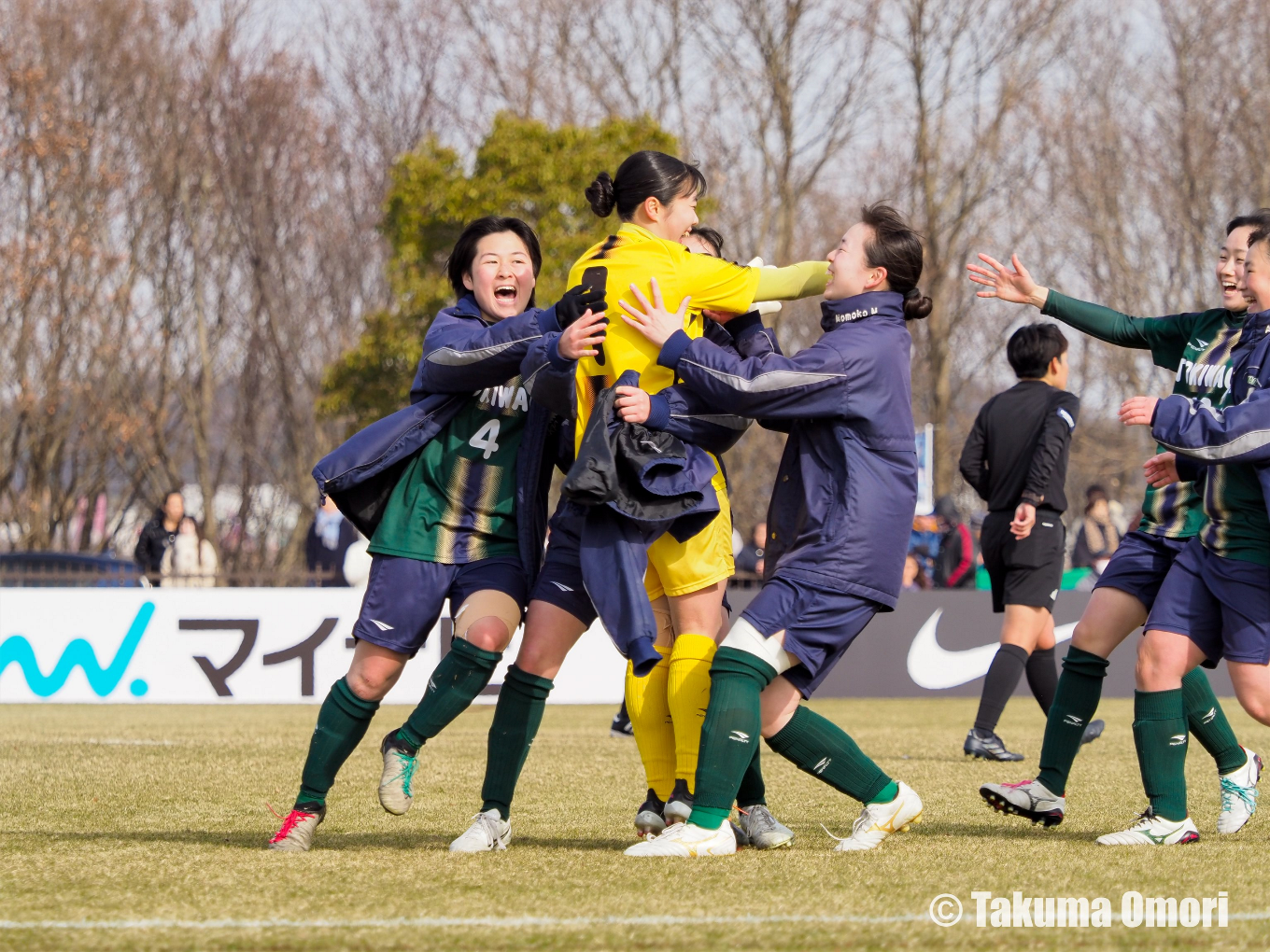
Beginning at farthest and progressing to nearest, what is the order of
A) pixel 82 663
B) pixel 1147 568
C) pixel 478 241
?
1. pixel 82 663
2. pixel 1147 568
3. pixel 478 241

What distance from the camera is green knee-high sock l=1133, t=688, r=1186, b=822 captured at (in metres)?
4.88

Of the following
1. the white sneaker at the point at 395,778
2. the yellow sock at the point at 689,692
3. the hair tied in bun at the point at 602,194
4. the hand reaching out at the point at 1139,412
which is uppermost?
the hair tied in bun at the point at 602,194

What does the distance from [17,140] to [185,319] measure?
4.11m

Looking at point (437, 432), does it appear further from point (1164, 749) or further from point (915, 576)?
point (915, 576)

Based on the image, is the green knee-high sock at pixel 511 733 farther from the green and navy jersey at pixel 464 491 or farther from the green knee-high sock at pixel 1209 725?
the green knee-high sock at pixel 1209 725

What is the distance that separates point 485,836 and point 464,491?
102cm

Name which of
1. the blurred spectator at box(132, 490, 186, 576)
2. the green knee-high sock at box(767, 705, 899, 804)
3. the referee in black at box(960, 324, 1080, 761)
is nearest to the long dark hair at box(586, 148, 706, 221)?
the green knee-high sock at box(767, 705, 899, 804)

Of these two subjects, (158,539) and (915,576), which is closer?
(158,539)

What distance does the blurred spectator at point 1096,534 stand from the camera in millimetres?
16625

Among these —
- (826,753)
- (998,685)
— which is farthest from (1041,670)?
(826,753)

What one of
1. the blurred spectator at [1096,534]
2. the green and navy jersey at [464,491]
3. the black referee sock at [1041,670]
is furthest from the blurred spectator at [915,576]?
the green and navy jersey at [464,491]

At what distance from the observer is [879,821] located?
15.4ft

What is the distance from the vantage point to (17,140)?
24.0 metres

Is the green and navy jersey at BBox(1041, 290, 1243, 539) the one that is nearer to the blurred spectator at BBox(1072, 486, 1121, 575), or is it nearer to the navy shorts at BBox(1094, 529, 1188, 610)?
the navy shorts at BBox(1094, 529, 1188, 610)
